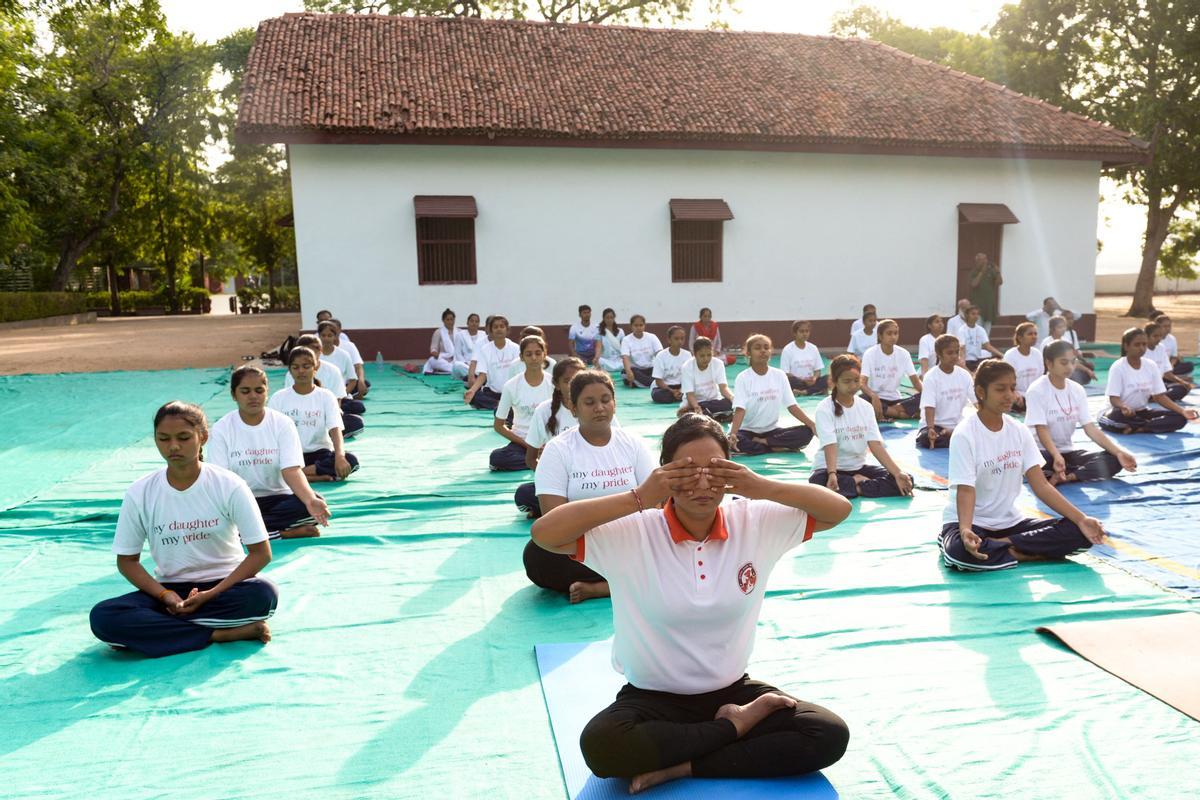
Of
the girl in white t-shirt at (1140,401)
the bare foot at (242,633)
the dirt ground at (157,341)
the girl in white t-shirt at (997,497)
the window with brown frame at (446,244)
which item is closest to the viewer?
the bare foot at (242,633)

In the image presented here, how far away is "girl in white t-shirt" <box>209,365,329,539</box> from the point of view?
576 cm

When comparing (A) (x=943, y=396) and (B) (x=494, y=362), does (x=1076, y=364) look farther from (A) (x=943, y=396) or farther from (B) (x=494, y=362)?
(B) (x=494, y=362)

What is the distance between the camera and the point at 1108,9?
24.7 metres

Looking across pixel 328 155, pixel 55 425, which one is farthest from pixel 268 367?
pixel 55 425

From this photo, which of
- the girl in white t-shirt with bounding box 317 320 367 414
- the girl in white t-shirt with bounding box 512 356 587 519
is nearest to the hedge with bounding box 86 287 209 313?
the girl in white t-shirt with bounding box 317 320 367 414

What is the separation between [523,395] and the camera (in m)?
7.74

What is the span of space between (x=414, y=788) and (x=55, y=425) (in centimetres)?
960

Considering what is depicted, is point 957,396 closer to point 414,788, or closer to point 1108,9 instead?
point 414,788

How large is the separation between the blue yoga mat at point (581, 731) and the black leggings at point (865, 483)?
311cm

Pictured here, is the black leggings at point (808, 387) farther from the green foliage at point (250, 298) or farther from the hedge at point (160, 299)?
the hedge at point (160, 299)

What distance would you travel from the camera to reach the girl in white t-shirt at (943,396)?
869 cm

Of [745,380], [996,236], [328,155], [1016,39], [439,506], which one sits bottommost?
[439,506]

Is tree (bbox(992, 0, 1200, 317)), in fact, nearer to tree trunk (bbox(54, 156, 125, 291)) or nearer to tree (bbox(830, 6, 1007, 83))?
tree (bbox(830, 6, 1007, 83))

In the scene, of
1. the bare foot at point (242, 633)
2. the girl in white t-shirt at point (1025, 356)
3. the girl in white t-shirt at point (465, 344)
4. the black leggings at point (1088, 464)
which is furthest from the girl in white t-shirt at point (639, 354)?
the bare foot at point (242, 633)
